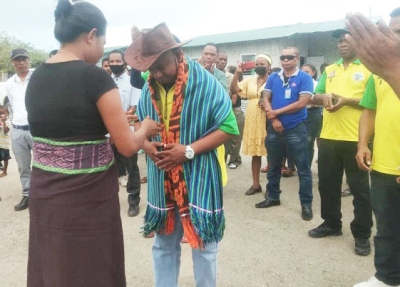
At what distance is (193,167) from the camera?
229 centimetres

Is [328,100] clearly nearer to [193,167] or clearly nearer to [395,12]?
[395,12]

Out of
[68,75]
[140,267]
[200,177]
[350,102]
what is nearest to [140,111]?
[200,177]

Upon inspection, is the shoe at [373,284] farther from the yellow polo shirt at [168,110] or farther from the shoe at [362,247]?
the yellow polo shirt at [168,110]

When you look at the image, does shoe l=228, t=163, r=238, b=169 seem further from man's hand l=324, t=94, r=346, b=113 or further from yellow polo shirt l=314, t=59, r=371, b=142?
man's hand l=324, t=94, r=346, b=113

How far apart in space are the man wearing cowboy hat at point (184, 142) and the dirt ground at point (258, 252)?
0.85 meters

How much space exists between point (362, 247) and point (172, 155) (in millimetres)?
2207

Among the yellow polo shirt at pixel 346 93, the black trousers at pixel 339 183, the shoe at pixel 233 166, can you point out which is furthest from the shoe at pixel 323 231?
the shoe at pixel 233 166

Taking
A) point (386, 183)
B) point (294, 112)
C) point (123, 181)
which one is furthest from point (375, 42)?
point (123, 181)

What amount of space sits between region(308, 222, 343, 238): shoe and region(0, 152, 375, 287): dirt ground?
55 mm

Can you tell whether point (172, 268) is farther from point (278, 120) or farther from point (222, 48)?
point (222, 48)

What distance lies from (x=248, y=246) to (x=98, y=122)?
2295mm

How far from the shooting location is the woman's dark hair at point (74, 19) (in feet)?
5.95

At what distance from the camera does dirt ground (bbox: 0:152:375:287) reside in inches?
120

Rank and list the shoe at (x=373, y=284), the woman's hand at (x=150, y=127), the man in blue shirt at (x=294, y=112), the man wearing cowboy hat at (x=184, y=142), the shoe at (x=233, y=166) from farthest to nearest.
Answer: the shoe at (x=233, y=166)
the man in blue shirt at (x=294, y=112)
the shoe at (x=373, y=284)
the man wearing cowboy hat at (x=184, y=142)
the woman's hand at (x=150, y=127)
